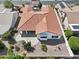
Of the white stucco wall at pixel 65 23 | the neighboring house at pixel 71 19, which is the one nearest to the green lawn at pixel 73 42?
the neighboring house at pixel 71 19

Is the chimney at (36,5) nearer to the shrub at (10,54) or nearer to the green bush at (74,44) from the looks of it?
the green bush at (74,44)

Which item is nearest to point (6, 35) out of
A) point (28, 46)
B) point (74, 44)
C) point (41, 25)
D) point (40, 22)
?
point (28, 46)

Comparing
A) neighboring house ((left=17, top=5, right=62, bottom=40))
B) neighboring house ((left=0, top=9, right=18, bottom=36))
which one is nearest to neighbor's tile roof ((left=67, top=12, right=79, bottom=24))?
neighboring house ((left=17, top=5, right=62, bottom=40))

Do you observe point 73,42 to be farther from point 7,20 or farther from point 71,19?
point 7,20

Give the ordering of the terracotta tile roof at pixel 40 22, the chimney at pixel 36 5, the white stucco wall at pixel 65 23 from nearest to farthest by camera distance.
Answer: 1. the terracotta tile roof at pixel 40 22
2. the white stucco wall at pixel 65 23
3. the chimney at pixel 36 5

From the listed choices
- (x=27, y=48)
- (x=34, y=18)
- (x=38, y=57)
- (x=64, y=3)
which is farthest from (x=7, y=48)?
(x=64, y=3)

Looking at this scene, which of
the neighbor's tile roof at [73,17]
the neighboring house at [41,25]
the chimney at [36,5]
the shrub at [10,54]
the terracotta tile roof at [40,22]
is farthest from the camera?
the chimney at [36,5]
